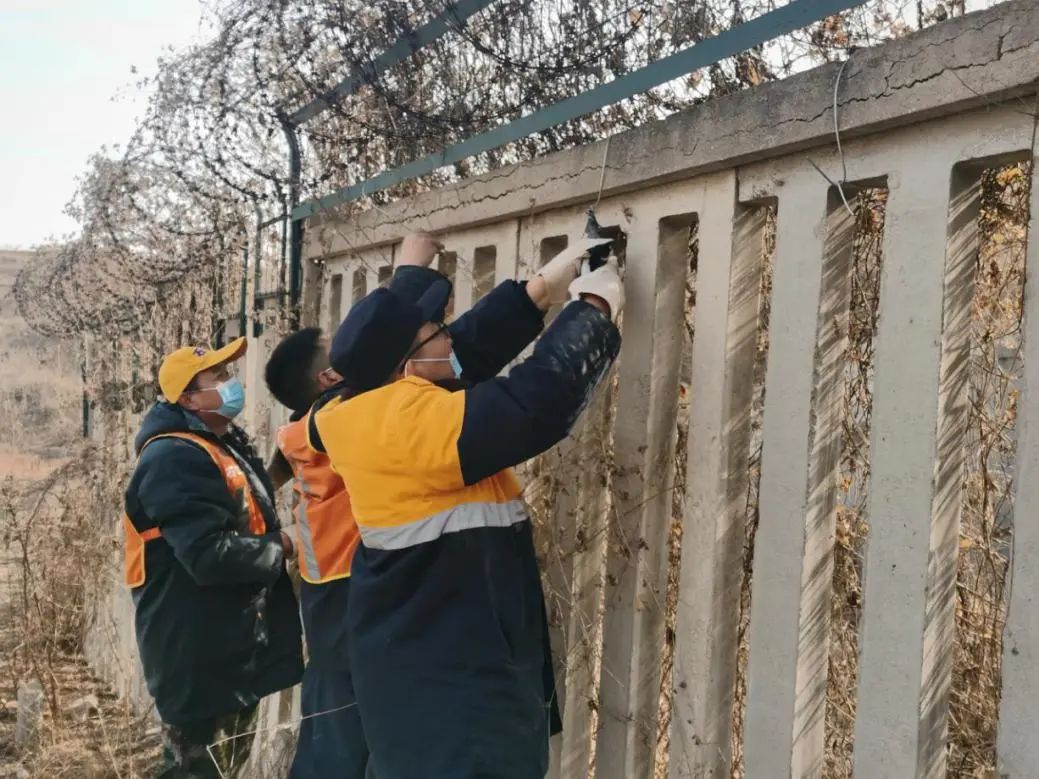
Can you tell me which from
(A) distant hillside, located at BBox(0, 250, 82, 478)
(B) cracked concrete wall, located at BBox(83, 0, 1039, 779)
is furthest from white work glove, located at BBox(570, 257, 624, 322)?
(A) distant hillside, located at BBox(0, 250, 82, 478)

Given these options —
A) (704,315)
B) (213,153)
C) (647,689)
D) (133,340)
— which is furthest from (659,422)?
(133,340)

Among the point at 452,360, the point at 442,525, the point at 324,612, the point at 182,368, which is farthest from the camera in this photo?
the point at 182,368

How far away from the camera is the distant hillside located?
23.0 meters

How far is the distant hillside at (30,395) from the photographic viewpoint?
23031 millimetres

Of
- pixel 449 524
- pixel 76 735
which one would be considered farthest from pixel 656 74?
pixel 76 735

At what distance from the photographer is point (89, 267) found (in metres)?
9.05

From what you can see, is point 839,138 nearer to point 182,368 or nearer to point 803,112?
point 803,112

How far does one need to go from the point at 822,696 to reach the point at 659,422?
0.83 m

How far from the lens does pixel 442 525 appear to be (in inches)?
97.3

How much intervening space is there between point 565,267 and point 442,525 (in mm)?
745

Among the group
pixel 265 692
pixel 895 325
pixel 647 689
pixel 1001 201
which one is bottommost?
pixel 265 692

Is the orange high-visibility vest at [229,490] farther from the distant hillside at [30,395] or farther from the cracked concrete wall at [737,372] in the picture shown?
the distant hillside at [30,395]

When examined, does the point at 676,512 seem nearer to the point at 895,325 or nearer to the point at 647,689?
the point at 647,689

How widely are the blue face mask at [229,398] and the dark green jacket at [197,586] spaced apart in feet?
0.38
